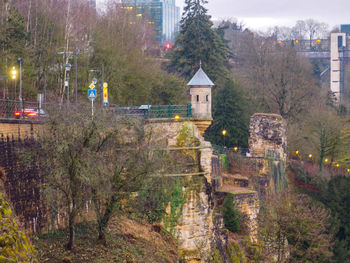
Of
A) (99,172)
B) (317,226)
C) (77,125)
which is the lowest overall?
(317,226)

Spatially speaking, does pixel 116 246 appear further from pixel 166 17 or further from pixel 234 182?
pixel 166 17

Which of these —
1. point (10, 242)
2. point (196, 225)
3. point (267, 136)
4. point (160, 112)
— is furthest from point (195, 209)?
point (267, 136)

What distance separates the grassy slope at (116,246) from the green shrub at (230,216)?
263 inches

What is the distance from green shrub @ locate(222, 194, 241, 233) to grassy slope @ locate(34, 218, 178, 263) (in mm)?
6688

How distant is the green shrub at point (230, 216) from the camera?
2880 centimetres

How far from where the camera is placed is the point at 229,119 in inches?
1806

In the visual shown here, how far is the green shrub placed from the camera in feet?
94.5

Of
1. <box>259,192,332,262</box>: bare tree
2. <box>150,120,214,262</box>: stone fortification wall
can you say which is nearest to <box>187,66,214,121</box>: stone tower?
<box>150,120,214,262</box>: stone fortification wall

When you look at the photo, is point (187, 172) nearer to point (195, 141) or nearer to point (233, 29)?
point (195, 141)

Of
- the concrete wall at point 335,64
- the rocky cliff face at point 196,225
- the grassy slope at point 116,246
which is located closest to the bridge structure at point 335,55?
the concrete wall at point 335,64

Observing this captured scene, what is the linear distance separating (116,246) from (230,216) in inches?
459

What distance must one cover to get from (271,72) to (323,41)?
4527 cm

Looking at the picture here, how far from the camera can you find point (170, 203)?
23.2 m

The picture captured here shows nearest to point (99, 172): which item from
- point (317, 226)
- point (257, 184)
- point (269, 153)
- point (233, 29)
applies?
point (317, 226)
